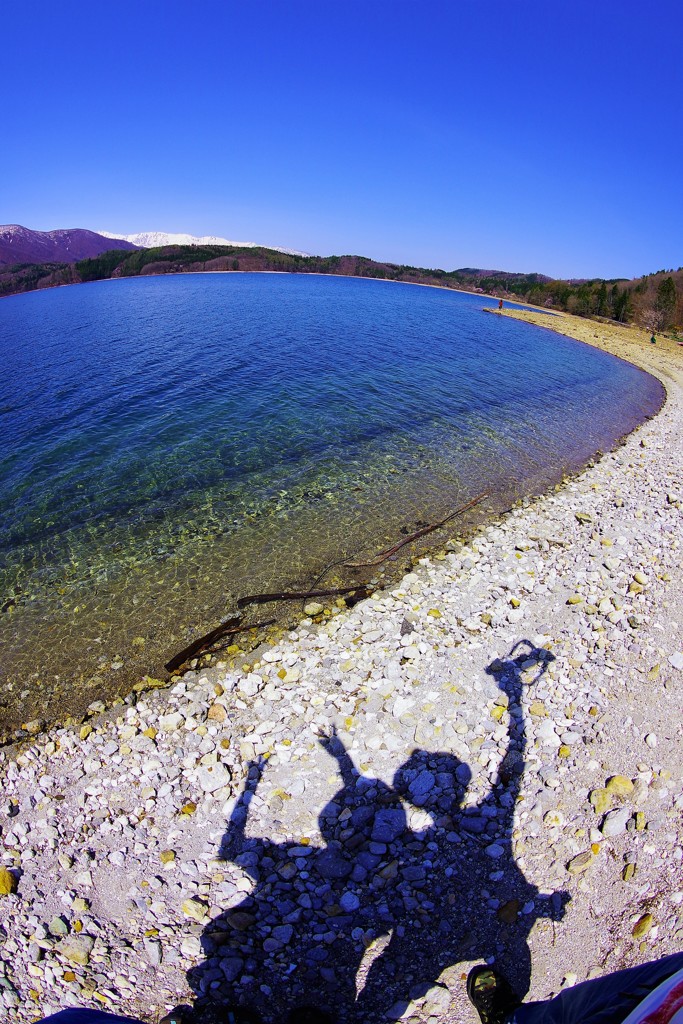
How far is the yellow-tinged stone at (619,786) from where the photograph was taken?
6129 mm

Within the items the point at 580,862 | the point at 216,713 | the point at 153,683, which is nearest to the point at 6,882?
the point at 216,713

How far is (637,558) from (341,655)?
27.8 ft

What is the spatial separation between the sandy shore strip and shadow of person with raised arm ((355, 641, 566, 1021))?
22 millimetres

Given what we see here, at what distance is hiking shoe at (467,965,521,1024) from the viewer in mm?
4355

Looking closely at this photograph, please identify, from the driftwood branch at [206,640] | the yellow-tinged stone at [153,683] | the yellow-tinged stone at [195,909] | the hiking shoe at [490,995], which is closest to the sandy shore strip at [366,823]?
the yellow-tinged stone at [195,909]

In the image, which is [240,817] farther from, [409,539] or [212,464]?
[212,464]

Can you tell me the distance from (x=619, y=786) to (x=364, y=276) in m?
216

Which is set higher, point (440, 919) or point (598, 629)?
point (598, 629)

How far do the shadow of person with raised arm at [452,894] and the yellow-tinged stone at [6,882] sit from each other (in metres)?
4.29

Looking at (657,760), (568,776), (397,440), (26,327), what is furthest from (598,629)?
(26,327)

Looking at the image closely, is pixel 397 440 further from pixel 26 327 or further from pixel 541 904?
pixel 26 327

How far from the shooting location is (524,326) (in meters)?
74.9

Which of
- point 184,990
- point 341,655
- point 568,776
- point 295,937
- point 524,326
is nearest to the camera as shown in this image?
point 184,990

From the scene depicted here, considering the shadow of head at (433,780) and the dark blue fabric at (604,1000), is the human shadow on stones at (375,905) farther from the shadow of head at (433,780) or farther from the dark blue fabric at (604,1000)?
the dark blue fabric at (604,1000)
